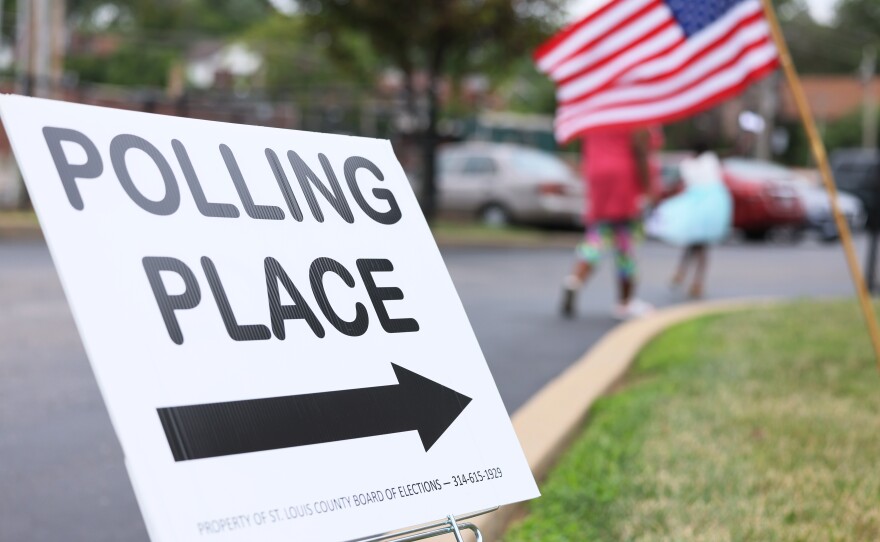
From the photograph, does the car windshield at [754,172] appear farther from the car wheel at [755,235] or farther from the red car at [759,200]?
the car wheel at [755,235]

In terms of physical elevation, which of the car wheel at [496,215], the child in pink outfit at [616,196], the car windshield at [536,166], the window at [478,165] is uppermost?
the window at [478,165]

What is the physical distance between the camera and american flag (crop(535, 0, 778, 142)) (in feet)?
19.2

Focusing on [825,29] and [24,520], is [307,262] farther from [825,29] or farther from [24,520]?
[825,29]

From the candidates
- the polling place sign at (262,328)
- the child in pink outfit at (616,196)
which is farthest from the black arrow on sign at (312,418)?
the child in pink outfit at (616,196)

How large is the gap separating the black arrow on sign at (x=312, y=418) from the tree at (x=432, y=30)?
1626 centimetres

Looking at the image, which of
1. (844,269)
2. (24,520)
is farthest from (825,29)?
(24,520)

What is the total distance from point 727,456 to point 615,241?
16.8 ft

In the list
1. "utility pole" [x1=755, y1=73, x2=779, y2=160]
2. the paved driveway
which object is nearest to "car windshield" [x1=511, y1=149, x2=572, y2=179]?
the paved driveway

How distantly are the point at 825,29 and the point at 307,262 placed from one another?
8868 centimetres

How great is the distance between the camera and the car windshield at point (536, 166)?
21.0 m

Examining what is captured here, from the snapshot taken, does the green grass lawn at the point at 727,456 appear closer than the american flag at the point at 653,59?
Yes

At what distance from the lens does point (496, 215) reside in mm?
21516

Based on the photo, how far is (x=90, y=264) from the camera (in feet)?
6.67

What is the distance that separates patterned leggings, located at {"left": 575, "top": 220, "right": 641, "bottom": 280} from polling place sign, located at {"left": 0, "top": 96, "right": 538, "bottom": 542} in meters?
6.70
